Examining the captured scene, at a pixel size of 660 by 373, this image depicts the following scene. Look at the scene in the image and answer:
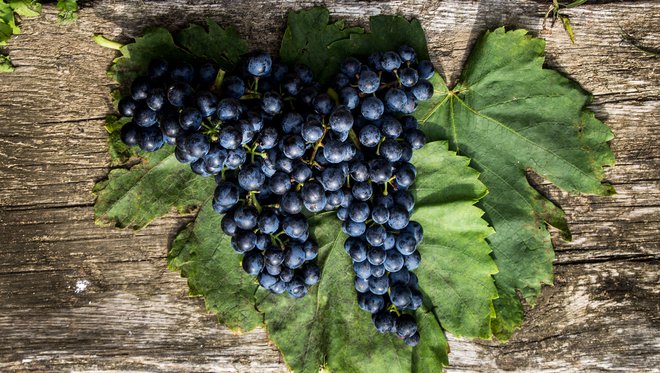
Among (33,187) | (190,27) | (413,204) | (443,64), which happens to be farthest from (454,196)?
(33,187)

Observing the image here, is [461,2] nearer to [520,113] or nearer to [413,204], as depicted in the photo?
[520,113]

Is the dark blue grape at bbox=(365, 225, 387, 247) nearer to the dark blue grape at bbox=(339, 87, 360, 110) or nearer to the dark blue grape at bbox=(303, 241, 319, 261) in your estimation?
the dark blue grape at bbox=(303, 241, 319, 261)

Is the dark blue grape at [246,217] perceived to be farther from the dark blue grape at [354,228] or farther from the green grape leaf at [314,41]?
the green grape leaf at [314,41]

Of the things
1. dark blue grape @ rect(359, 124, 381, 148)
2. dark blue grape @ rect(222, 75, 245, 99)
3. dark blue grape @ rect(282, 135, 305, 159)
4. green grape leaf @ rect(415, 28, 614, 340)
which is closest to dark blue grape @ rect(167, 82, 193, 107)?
dark blue grape @ rect(222, 75, 245, 99)

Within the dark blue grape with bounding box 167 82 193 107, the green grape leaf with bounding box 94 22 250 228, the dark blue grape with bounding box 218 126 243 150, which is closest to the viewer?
the dark blue grape with bounding box 218 126 243 150

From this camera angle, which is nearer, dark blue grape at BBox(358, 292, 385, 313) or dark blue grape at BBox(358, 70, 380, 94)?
dark blue grape at BBox(358, 70, 380, 94)

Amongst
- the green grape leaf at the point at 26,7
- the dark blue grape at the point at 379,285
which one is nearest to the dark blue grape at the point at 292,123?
the dark blue grape at the point at 379,285
